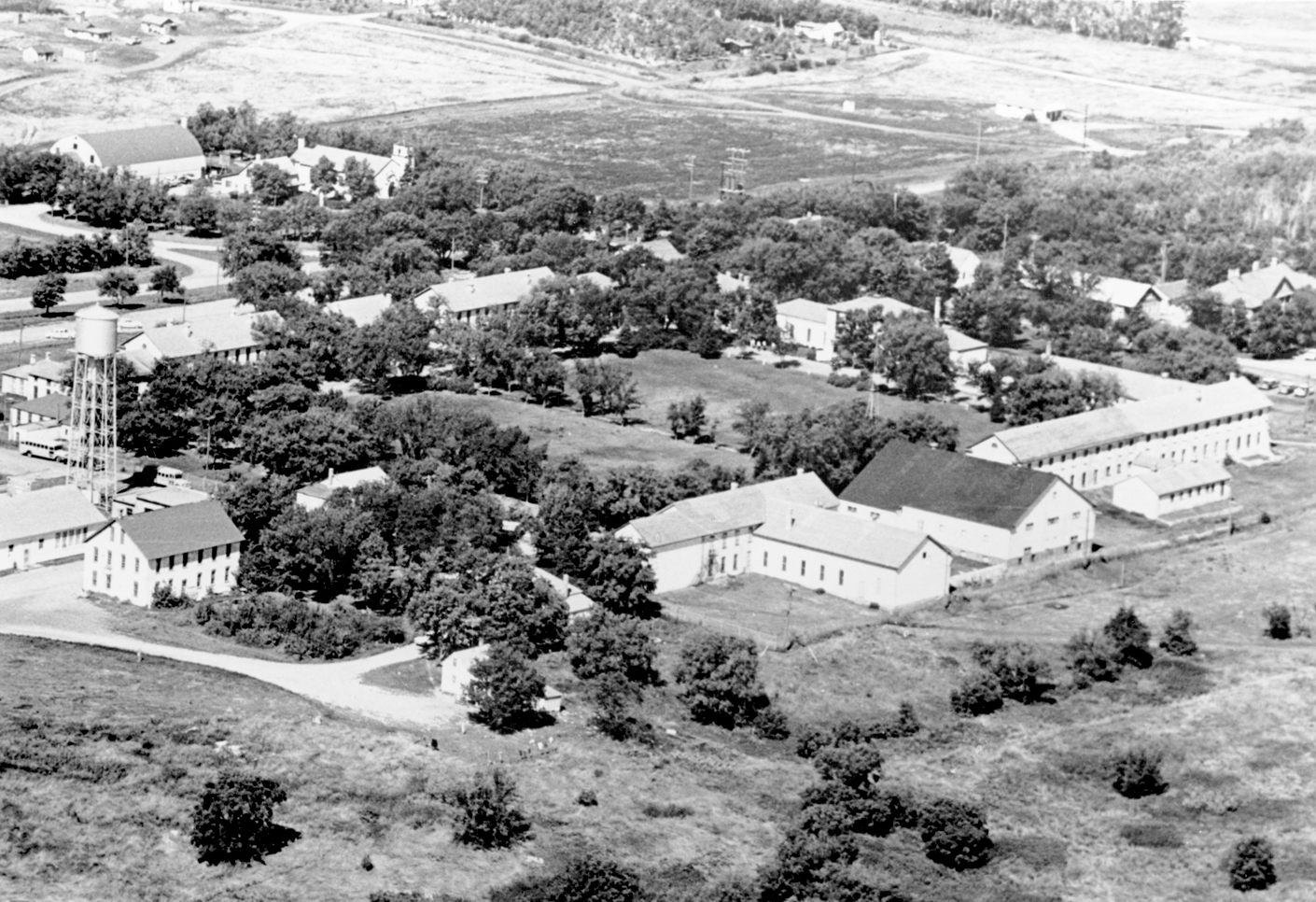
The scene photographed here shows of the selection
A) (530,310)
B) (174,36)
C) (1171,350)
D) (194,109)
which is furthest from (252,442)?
(174,36)

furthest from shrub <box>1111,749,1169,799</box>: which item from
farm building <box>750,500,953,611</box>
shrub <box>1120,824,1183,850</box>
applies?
farm building <box>750,500,953,611</box>

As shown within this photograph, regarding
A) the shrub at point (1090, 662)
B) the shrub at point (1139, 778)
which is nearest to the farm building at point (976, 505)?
the shrub at point (1090, 662)

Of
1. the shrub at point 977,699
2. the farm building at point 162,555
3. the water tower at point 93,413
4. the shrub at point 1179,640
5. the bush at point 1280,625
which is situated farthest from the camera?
the water tower at point 93,413

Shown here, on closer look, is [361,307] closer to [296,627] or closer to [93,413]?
[93,413]

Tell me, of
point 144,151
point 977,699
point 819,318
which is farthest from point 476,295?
point 977,699

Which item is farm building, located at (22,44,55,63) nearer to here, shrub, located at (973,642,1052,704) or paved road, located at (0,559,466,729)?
paved road, located at (0,559,466,729)

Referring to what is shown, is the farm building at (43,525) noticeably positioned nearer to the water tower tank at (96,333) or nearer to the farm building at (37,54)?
the water tower tank at (96,333)
